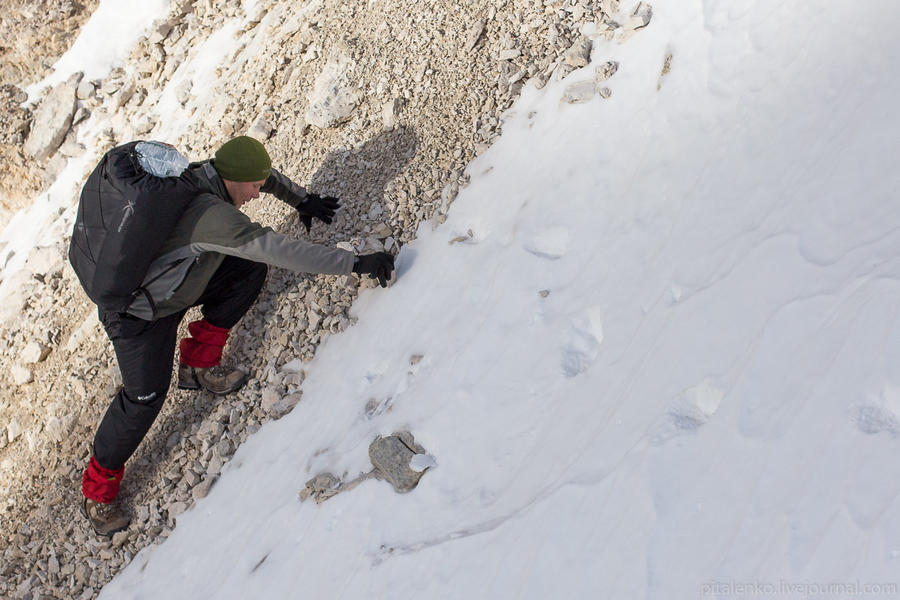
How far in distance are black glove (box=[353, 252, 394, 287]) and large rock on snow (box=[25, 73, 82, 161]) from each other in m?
4.59

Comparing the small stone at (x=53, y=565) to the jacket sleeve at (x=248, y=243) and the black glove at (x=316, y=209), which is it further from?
the black glove at (x=316, y=209)

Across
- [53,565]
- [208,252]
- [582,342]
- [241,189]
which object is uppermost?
[241,189]

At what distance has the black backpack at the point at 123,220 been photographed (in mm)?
3383

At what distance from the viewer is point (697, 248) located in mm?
3270

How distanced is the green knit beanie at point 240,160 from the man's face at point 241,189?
3cm

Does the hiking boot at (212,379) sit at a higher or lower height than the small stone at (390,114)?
lower

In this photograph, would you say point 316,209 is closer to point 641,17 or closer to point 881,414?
point 641,17

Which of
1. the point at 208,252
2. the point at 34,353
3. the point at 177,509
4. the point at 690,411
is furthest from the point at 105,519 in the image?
the point at 690,411

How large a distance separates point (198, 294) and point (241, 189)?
0.62 m

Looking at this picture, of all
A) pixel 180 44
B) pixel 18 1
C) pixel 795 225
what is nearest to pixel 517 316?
pixel 795 225

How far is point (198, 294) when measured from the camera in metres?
3.90

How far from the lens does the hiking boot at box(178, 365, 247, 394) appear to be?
4.16 m

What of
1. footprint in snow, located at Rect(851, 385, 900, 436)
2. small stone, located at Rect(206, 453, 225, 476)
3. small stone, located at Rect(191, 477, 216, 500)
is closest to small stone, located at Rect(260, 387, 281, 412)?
small stone, located at Rect(206, 453, 225, 476)

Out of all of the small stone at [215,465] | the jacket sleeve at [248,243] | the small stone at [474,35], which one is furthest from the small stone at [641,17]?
the small stone at [215,465]
